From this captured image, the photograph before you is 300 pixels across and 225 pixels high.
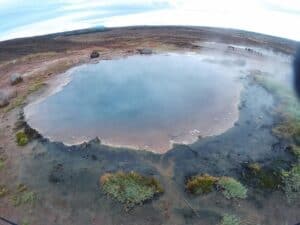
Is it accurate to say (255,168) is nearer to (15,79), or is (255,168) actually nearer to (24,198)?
(24,198)

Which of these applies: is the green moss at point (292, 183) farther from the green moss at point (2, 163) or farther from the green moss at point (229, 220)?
the green moss at point (2, 163)

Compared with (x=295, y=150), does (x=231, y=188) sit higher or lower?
lower

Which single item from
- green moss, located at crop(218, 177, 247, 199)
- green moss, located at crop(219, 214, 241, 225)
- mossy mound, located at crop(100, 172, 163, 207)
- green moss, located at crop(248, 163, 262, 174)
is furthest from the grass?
green moss, located at crop(219, 214, 241, 225)

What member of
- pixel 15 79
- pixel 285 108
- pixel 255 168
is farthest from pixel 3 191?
pixel 285 108

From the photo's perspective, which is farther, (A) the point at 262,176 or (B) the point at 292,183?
(A) the point at 262,176

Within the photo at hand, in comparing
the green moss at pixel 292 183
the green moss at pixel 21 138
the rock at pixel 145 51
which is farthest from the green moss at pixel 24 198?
the rock at pixel 145 51

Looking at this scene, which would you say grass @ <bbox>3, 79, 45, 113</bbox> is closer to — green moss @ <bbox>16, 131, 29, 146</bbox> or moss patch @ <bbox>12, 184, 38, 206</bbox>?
green moss @ <bbox>16, 131, 29, 146</bbox>
